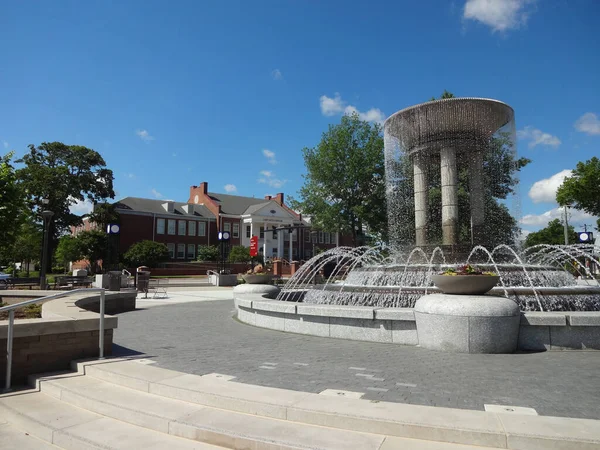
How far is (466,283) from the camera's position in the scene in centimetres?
785

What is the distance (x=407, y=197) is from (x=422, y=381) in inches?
913

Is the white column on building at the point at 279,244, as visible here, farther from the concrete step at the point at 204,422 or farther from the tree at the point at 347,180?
the concrete step at the point at 204,422

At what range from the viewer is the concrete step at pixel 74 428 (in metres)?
4.19

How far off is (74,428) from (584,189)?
40.9 meters

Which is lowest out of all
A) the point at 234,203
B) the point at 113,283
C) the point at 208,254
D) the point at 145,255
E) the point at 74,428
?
the point at 74,428

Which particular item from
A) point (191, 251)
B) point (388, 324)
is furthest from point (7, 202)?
point (191, 251)

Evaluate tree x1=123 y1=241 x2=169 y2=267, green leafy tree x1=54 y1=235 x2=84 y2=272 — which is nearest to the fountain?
tree x1=123 y1=241 x2=169 y2=267

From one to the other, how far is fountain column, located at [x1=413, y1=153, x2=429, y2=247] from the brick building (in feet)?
131

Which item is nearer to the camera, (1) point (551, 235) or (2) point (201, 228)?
(2) point (201, 228)

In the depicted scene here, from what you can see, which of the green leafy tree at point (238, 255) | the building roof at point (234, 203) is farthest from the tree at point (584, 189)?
the building roof at point (234, 203)

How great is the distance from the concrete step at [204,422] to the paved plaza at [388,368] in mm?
1030

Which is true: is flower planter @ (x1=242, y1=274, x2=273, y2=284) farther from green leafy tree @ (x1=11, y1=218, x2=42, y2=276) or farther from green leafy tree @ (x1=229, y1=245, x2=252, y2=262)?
green leafy tree @ (x1=11, y1=218, x2=42, y2=276)

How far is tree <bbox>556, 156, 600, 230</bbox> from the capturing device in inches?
1393

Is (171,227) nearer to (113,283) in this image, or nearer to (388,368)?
(113,283)
